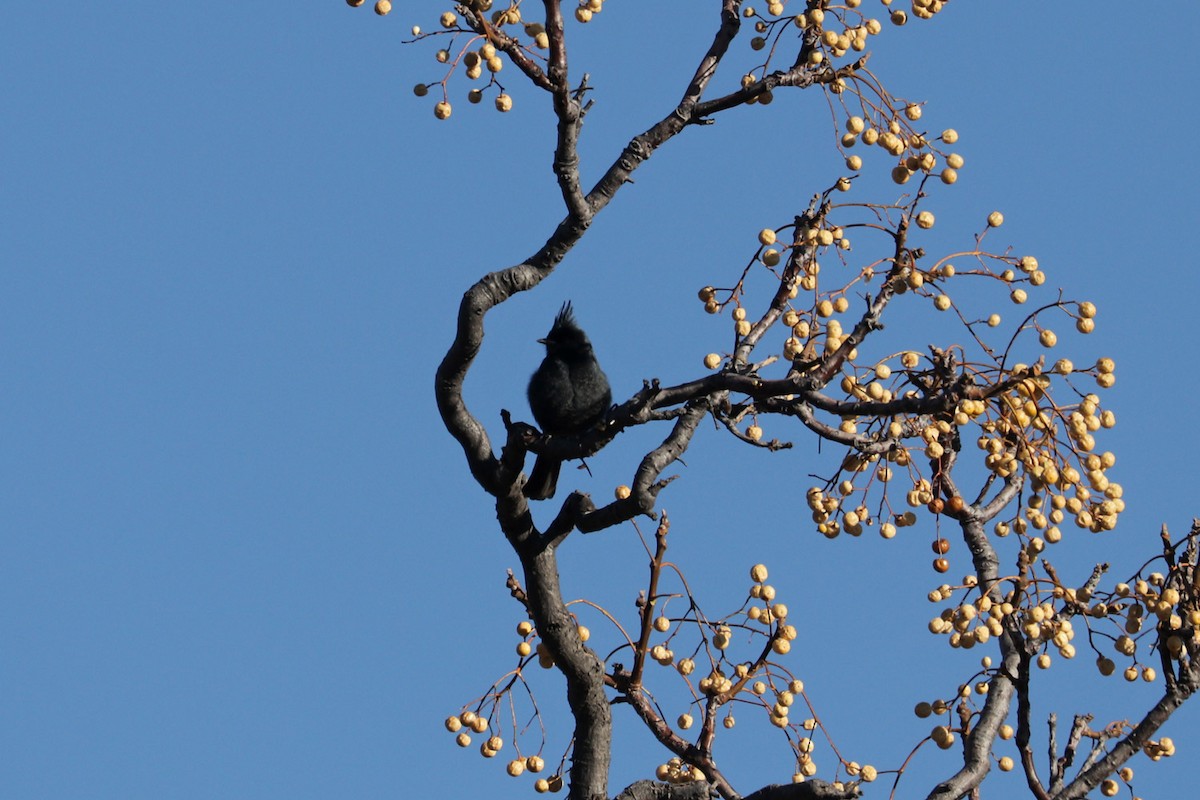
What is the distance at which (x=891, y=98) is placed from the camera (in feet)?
16.6

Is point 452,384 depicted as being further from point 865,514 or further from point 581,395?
point 581,395

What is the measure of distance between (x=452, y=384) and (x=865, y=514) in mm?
1438

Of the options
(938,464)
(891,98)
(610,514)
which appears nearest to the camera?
(610,514)

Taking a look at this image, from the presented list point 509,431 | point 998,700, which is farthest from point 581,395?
point 998,700

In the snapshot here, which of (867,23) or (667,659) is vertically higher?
(867,23)

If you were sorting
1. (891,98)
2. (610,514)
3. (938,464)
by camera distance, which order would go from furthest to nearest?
(938,464) < (891,98) < (610,514)

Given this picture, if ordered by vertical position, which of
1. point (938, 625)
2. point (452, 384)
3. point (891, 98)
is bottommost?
point (938, 625)

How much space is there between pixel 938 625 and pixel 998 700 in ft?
2.80

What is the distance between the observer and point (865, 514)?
5.14 meters

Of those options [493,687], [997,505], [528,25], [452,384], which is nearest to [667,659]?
[493,687]

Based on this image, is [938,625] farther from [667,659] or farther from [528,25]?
[528,25]

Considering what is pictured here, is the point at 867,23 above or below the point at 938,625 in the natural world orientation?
above

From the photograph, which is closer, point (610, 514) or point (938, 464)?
point (610, 514)

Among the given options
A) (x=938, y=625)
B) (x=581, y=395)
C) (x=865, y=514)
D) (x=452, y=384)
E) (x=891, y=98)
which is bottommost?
(x=938, y=625)
